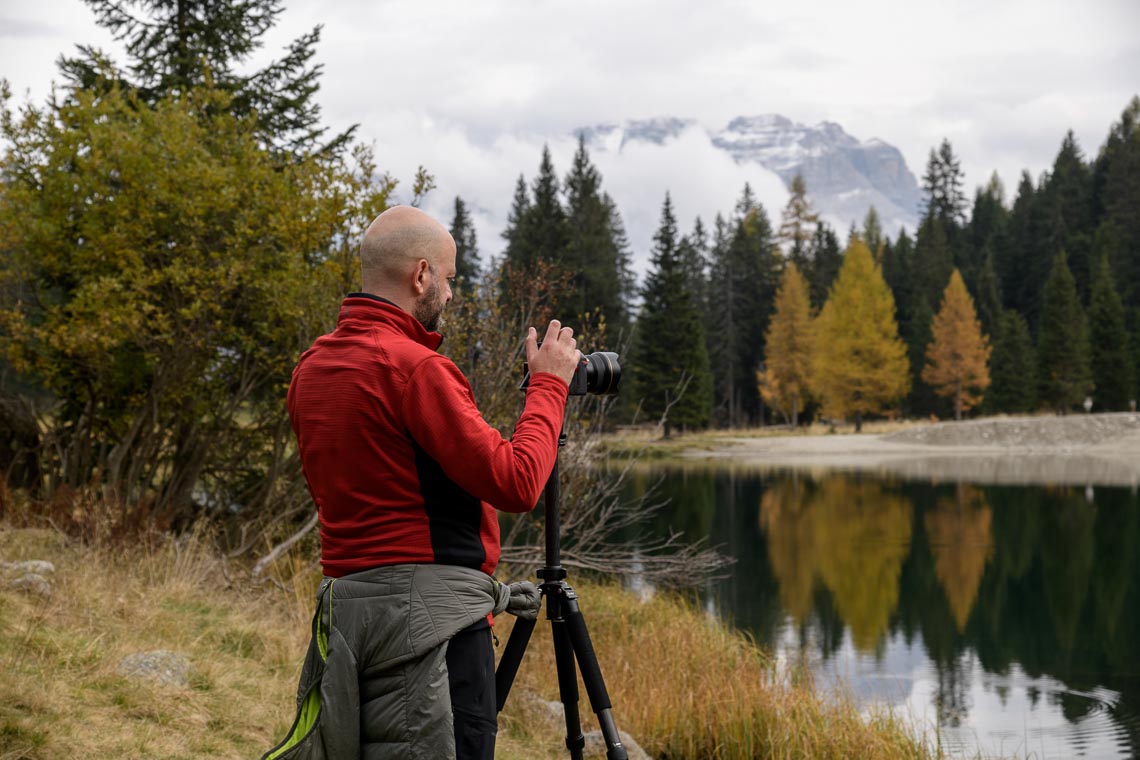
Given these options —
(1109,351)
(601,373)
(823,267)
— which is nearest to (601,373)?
(601,373)

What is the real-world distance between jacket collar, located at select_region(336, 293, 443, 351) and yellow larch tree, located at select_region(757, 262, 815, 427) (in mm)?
47236

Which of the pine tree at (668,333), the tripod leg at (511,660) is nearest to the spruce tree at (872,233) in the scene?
the pine tree at (668,333)

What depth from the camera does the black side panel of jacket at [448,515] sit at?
85.7 inches

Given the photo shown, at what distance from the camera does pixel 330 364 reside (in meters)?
2.22

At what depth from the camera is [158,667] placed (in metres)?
4.80

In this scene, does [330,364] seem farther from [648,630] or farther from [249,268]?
[249,268]

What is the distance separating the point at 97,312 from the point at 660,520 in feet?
43.1

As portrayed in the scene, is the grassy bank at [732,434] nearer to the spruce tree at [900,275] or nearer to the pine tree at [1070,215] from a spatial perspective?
the spruce tree at [900,275]

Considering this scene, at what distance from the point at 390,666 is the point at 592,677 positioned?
697 mm

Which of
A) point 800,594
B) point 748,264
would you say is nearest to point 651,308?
point 748,264

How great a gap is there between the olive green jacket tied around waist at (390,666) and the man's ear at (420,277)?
0.58 m

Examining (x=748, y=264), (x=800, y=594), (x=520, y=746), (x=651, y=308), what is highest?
(x=748, y=264)

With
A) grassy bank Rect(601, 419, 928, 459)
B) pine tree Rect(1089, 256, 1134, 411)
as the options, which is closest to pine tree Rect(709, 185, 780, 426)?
grassy bank Rect(601, 419, 928, 459)

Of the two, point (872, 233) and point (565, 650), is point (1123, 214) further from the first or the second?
point (565, 650)
